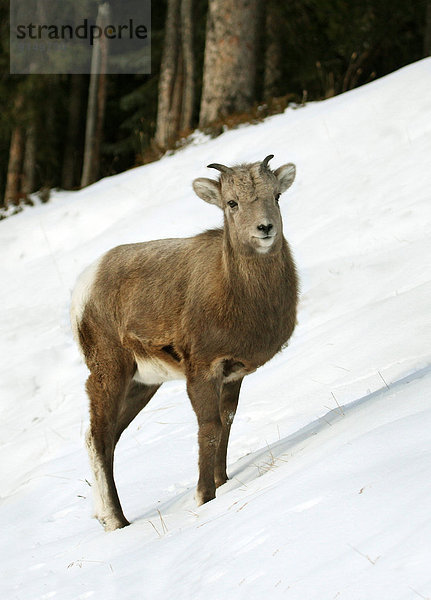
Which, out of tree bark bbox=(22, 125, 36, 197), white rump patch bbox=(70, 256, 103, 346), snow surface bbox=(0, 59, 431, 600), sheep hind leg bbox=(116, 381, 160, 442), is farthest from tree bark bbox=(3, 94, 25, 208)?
sheep hind leg bbox=(116, 381, 160, 442)

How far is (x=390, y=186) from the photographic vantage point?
1005 cm

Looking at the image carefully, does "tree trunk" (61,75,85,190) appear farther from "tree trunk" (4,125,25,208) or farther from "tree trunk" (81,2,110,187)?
"tree trunk" (81,2,110,187)

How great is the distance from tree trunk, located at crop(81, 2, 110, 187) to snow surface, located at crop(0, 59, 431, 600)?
7132 mm

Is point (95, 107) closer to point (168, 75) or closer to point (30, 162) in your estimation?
point (30, 162)

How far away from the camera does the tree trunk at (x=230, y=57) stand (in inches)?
569

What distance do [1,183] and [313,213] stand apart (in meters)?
19.9

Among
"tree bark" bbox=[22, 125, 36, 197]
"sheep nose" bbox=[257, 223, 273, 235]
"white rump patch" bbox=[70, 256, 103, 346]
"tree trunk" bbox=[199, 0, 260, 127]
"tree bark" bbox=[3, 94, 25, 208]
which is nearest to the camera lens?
"sheep nose" bbox=[257, 223, 273, 235]

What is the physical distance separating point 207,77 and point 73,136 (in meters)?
12.1

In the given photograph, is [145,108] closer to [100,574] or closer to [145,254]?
[145,254]

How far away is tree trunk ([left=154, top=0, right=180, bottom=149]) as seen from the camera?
56.0ft

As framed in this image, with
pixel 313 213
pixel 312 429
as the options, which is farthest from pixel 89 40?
pixel 312 429

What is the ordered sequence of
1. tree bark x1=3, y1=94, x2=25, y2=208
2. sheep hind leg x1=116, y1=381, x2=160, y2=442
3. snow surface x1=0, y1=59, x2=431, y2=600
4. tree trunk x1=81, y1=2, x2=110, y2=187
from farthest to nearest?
1. tree bark x1=3, y1=94, x2=25, y2=208
2. tree trunk x1=81, y1=2, x2=110, y2=187
3. sheep hind leg x1=116, y1=381, x2=160, y2=442
4. snow surface x1=0, y1=59, x2=431, y2=600

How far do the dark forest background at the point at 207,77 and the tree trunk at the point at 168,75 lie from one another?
21 mm

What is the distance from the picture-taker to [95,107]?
21531 mm
